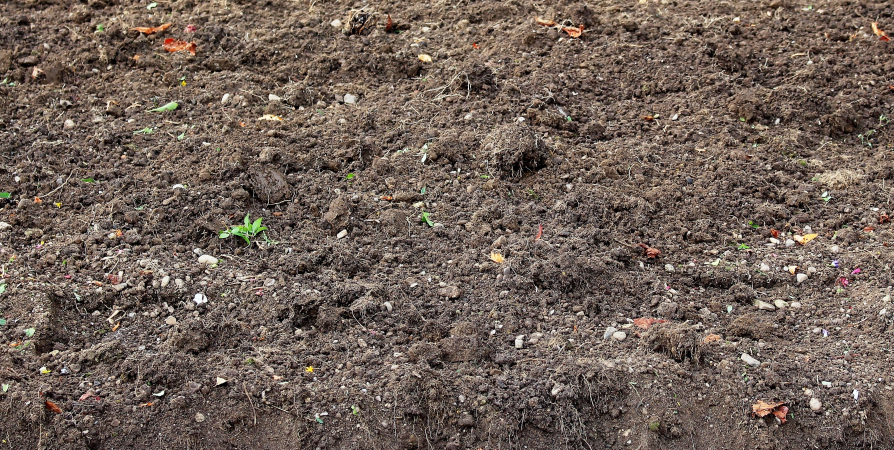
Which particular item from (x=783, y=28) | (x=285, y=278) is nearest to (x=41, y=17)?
(x=285, y=278)

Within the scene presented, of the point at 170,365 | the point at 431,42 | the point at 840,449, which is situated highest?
the point at 431,42

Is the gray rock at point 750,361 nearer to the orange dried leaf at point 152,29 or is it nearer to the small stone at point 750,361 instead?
the small stone at point 750,361

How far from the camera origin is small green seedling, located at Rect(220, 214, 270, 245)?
319 centimetres

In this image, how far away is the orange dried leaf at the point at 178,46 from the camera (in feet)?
13.9

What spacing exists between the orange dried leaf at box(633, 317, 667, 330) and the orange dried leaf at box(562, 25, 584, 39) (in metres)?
2.02

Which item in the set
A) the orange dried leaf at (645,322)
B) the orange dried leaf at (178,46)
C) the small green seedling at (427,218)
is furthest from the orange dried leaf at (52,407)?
the orange dried leaf at (178,46)

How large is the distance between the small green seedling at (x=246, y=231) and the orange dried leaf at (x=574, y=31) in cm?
219

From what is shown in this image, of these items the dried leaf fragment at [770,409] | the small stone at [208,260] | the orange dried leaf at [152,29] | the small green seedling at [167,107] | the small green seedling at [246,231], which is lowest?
the dried leaf fragment at [770,409]

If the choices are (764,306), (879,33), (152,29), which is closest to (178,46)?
(152,29)

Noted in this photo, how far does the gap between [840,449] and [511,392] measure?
119 cm

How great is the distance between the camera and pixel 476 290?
304 cm

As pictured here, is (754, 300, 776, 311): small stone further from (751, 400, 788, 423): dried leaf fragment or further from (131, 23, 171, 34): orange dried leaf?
(131, 23, 171, 34): orange dried leaf

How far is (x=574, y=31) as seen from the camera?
4.35m

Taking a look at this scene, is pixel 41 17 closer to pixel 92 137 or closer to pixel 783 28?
pixel 92 137
